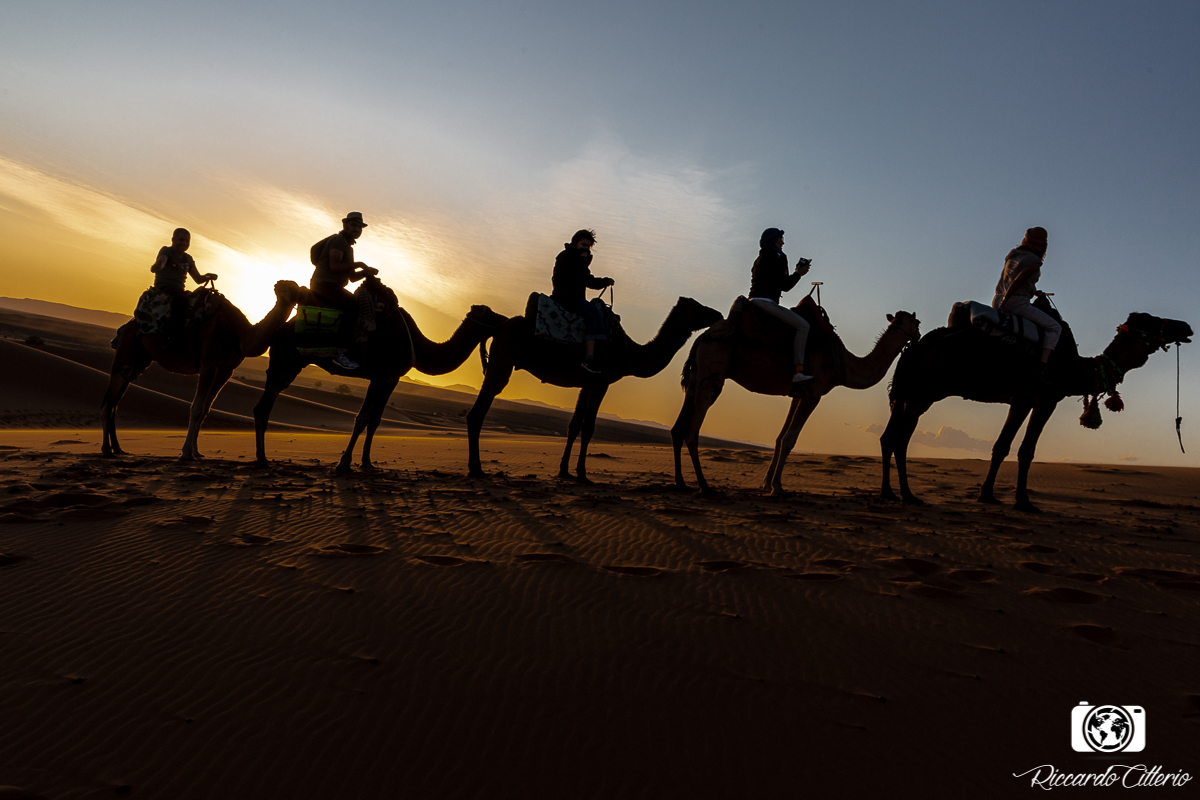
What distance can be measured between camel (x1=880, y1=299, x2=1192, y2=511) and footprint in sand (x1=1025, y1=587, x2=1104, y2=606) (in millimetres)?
4945

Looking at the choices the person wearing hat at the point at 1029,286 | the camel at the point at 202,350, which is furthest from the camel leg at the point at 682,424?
the camel at the point at 202,350

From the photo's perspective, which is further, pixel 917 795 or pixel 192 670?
pixel 192 670

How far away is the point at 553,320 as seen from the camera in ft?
34.0

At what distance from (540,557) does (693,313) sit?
6781 millimetres

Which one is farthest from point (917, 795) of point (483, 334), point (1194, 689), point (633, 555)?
point (483, 334)

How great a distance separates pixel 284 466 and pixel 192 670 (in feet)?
28.1

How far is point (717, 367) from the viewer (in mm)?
10086

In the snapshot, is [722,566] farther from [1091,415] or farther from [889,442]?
[1091,415]

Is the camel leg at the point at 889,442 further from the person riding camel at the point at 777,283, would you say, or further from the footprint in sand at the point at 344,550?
the footprint in sand at the point at 344,550

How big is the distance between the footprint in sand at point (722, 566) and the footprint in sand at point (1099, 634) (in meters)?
2.23

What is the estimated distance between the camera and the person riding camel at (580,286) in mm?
10508

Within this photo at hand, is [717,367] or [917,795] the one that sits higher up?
[717,367]

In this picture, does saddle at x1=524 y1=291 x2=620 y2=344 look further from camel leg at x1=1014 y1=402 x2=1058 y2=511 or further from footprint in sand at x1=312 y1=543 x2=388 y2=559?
camel leg at x1=1014 y1=402 x2=1058 y2=511

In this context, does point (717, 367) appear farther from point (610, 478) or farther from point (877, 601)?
point (877, 601)
